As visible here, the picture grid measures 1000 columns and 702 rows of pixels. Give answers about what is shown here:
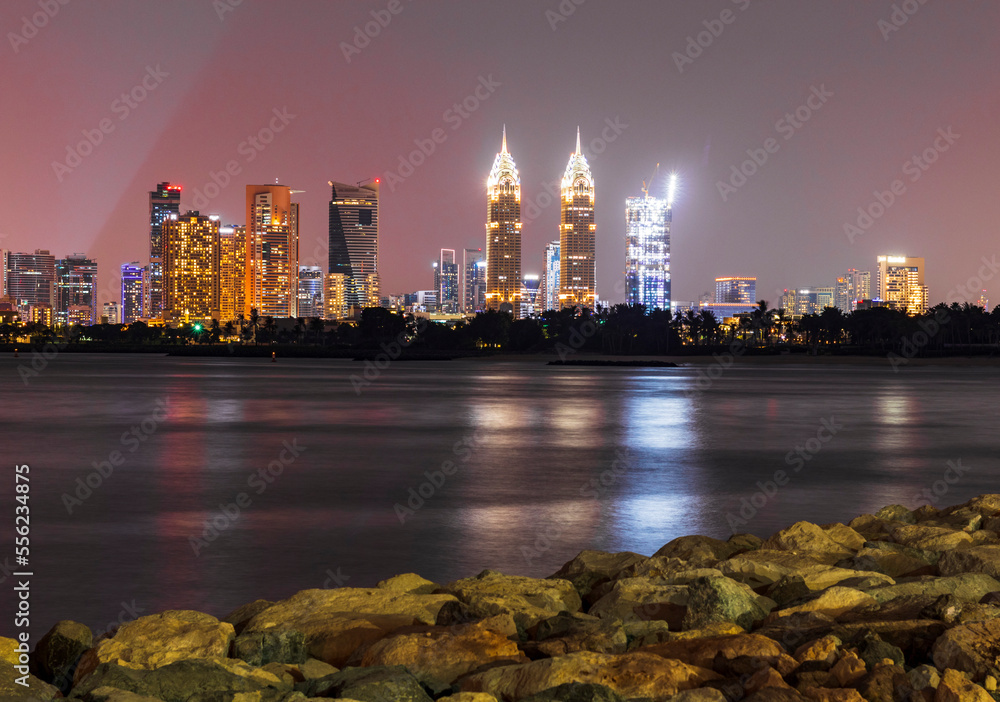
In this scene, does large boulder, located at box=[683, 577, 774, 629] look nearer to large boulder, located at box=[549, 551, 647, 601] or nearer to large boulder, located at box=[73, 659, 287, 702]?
large boulder, located at box=[549, 551, 647, 601]

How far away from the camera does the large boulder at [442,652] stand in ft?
25.0

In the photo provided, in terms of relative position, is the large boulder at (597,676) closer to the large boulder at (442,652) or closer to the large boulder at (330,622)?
the large boulder at (442,652)

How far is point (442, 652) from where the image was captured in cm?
775

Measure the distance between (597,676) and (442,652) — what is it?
1.35m

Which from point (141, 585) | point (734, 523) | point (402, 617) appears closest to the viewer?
point (402, 617)

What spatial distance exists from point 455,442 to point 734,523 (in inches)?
587

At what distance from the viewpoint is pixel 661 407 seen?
1943 inches

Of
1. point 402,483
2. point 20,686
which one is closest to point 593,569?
point 20,686

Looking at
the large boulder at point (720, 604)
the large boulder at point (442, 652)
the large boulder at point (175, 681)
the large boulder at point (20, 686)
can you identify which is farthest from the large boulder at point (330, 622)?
the large boulder at point (720, 604)

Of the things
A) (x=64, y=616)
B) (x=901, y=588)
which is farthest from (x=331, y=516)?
(x=901, y=588)

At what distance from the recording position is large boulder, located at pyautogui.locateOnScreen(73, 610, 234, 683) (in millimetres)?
7949

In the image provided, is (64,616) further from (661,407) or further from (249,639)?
(661,407)

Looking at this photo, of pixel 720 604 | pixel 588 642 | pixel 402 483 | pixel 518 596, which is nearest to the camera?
pixel 588 642

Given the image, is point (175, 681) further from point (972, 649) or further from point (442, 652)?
point (972, 649)
